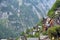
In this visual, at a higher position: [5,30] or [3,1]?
[3,1]

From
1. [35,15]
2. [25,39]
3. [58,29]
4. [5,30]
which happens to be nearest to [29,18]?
[35,15]

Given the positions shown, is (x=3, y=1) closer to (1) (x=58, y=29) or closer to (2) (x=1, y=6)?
(2) (x=1, y=6)

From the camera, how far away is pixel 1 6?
180m

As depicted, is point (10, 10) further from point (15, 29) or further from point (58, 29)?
point (58, 29)

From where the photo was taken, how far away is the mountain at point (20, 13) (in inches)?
6368

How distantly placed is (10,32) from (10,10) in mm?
36374

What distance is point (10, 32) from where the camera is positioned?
471 ft

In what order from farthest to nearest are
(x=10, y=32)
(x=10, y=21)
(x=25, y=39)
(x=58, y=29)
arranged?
(x=10, y=21) → (x=10, y=32) → (x=25, y=39) → (x=58, y=29)

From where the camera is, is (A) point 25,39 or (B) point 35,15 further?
(B) point 35,15

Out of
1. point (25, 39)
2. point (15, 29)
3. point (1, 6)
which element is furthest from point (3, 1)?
point (25, 39)

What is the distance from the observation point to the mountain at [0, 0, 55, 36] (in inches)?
6368

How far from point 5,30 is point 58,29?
117699 millimetres

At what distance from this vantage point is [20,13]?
18462 cm

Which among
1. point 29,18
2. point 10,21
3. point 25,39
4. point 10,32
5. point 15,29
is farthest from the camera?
point 29,18
